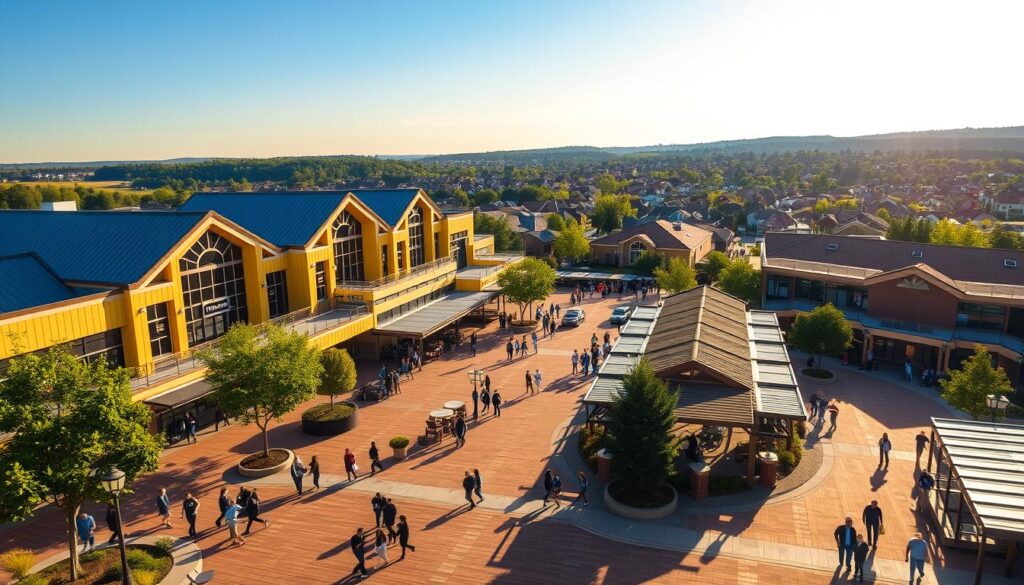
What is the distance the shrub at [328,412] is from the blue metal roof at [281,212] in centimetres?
1056

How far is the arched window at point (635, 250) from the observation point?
231ft

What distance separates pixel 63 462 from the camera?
1449cm

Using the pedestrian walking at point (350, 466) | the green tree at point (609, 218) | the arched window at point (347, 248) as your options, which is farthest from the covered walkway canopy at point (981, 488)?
the green tree at point (609, 218)

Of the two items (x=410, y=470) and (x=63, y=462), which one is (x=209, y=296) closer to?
(x=410, y=470)

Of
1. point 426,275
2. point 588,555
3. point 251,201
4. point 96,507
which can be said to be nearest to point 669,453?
point 588,555

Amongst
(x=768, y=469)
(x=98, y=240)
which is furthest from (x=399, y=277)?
(x=768, y=469)

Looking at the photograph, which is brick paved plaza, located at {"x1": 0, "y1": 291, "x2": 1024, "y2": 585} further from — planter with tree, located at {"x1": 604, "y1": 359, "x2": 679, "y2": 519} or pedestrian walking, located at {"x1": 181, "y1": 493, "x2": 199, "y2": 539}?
planter with tree, located at {"x1": 604, "y1": 359, "x2": 679, "y2": 519}

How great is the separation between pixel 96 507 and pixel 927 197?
18075 cm

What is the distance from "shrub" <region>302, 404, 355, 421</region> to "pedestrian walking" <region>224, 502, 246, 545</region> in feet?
26.1

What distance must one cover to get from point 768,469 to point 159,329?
23856 millimetres

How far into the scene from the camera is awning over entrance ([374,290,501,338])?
1404 inches

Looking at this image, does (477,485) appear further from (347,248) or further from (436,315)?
(347,248)

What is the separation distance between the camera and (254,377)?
22.1 meters

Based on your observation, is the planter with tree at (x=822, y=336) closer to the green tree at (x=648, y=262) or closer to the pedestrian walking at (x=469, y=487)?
the pedestrian walking at (x=469, y=487)
